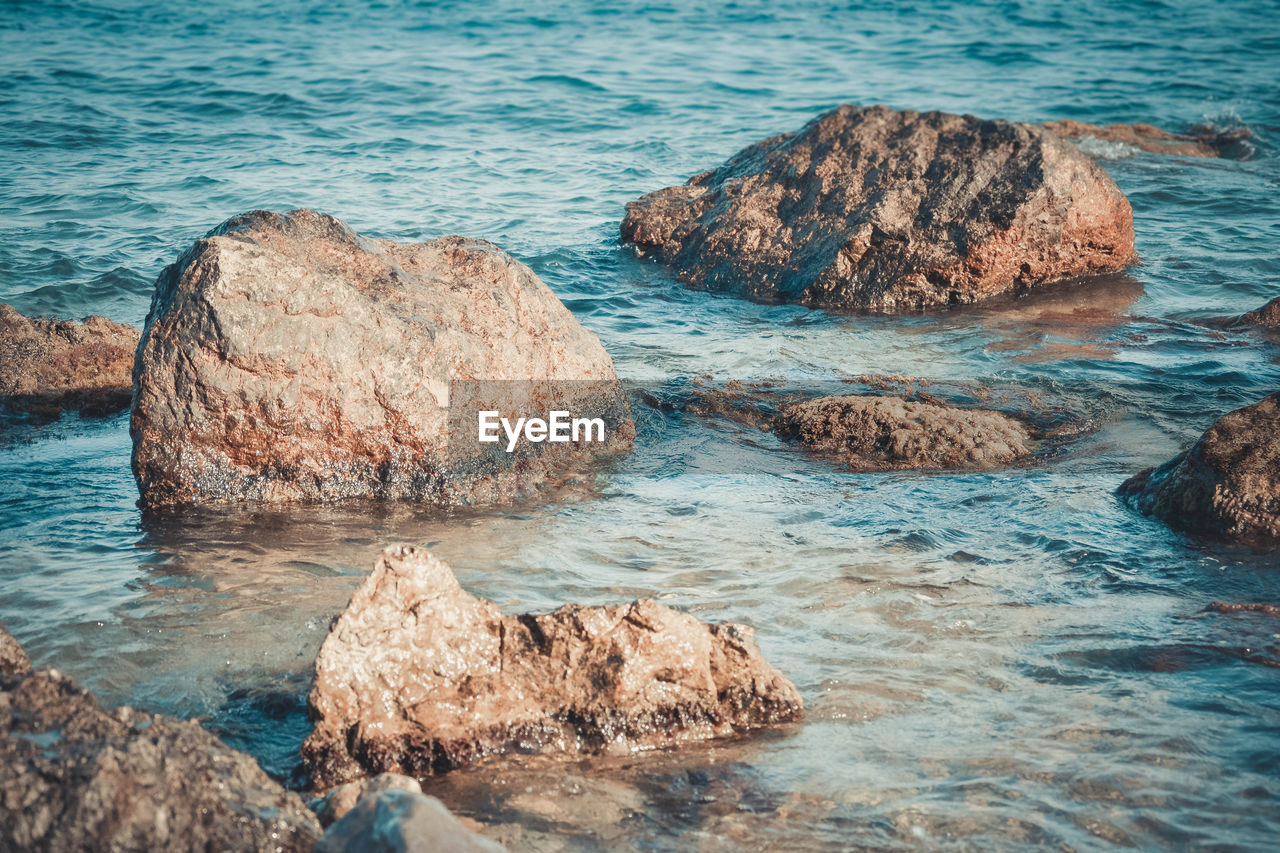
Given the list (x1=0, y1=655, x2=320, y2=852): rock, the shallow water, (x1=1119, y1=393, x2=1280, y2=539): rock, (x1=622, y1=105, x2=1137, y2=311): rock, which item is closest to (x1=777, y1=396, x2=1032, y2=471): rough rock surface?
the shallow water

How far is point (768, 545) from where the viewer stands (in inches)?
182

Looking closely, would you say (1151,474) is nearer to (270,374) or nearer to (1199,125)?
(270,374)

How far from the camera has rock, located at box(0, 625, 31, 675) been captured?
2885mm

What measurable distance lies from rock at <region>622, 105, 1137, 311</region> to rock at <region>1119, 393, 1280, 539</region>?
3696 mm

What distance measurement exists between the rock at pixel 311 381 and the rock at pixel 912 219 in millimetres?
3904

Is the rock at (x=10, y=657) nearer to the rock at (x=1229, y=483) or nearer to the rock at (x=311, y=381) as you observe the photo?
the rock at (x=311, y=381)

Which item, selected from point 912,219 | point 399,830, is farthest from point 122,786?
point 912,219

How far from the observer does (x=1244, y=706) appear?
3.36 meters

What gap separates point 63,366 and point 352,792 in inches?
193

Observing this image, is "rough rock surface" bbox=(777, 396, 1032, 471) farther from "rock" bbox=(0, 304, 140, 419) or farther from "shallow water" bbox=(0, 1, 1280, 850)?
"rock" bbox=(0, 304, 140, 419)

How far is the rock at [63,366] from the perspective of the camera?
6312mm

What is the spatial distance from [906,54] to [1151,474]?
17410 millimetres

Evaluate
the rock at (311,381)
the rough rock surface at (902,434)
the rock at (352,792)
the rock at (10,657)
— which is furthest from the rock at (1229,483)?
the rock at (10,657)

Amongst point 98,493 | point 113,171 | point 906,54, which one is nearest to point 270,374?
point 98,493
